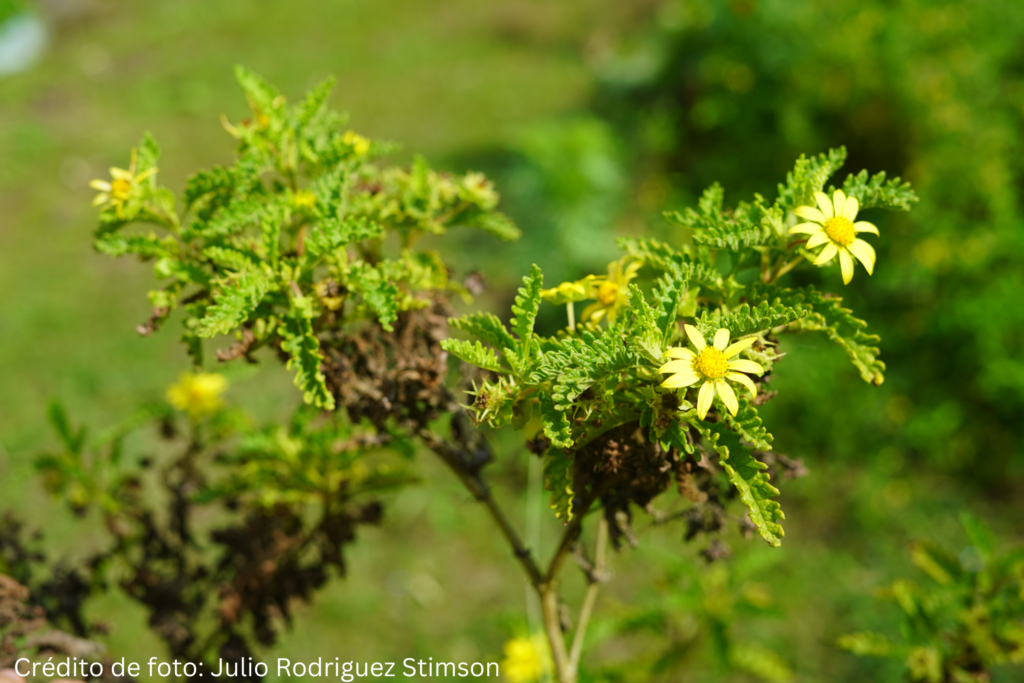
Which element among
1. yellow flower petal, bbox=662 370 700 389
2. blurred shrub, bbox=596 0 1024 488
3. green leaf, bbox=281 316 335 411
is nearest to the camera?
yellow flower petal, bbox=662 370 700 389

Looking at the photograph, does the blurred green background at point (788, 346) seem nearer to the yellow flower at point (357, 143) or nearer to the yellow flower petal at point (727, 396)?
the yellow flower petal at point (727, 396)

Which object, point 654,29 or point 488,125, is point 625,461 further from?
point 654,29

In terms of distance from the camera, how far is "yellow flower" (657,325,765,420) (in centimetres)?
94

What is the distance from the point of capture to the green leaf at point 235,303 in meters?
1.04

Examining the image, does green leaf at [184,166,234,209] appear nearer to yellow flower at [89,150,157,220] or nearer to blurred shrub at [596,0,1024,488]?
yellow flower at [89,150,157,220]

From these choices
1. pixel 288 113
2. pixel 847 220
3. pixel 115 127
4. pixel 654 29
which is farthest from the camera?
pixel 654 29

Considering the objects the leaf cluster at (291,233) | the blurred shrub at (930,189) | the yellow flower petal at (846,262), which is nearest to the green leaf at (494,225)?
the leaf cluster at (291,233)

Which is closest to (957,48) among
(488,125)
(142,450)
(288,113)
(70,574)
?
(488,125)

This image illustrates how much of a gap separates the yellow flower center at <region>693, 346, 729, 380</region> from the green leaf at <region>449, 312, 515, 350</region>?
26 centimetres

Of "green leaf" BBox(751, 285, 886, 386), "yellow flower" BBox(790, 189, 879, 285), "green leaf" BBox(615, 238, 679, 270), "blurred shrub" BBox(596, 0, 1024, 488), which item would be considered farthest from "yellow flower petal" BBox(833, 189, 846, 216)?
"blurred shrub" BBox(596, 0, 1024, 488)

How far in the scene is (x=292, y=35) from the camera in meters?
7.48

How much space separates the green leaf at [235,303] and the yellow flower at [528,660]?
6.02ft

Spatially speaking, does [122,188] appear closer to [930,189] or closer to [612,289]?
[612,289]

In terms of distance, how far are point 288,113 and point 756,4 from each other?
400 cm
